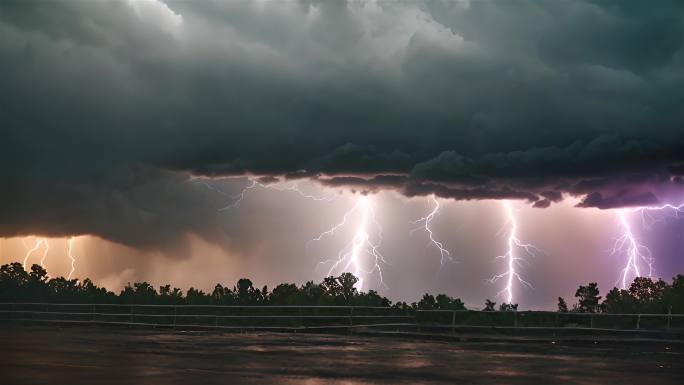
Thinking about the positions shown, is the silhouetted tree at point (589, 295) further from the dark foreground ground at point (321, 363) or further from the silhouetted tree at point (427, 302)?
the dark foreground ground at point (321, 363)

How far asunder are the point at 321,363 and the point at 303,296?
97.6 meters

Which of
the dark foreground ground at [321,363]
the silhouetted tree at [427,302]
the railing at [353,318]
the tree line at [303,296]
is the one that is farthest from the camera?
the silhouetted tree at [427,302]

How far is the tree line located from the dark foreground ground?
145 feet

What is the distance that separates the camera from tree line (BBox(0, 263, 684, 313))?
7794 cm

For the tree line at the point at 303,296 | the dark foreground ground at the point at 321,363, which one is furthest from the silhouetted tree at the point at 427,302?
the dark foreground ground at the point at 321,363

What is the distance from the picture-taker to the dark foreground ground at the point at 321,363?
13195 millimetres

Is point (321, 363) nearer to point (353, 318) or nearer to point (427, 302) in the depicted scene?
point (353, 318)

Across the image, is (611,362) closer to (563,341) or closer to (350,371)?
(350,371)

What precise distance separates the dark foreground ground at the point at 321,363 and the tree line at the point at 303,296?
44.3m

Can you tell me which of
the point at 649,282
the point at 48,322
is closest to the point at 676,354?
the point at 48,322

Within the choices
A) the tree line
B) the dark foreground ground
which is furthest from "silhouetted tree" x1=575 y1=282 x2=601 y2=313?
the dark foreground ground

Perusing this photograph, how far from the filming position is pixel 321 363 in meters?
16.6

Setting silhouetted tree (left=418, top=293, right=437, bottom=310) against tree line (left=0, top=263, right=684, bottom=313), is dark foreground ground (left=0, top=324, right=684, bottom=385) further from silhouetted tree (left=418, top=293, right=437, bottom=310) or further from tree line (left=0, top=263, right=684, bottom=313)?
silhouetted tree (left=418, top=293, right=437, bottom=310)

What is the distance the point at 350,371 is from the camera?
48.7 feet
